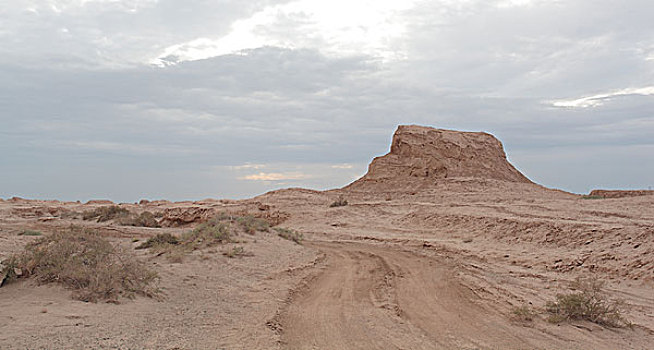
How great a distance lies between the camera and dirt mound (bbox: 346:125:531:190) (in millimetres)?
45844

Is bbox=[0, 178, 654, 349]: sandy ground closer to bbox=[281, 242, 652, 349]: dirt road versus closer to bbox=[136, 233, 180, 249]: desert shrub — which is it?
bbox=[281, 242, 652, 349]: dirt road

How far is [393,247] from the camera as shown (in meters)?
19.4

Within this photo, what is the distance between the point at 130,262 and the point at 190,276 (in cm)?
203

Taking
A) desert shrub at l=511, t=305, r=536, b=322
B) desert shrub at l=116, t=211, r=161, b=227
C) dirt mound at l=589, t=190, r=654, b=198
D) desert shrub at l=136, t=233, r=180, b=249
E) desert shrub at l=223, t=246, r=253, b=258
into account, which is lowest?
desert shrub at l=511, t=305, r=536, b=322

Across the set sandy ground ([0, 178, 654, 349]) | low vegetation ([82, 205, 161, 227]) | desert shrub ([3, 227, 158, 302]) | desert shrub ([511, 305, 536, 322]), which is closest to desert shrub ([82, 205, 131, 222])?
low vegetation ([82, 205, 161, 227])

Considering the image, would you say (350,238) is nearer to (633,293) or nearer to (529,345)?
(633,293)

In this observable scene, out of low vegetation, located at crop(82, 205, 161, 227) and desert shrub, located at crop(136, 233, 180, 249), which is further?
low vegetation, located at crop(82, 205, 161, 227)

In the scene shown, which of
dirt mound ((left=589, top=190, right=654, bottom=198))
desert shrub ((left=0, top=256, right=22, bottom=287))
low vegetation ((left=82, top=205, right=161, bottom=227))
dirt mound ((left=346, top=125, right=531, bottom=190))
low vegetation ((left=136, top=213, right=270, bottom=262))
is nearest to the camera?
desert shrub ((left=0, top=256, right=22, bottom=287))

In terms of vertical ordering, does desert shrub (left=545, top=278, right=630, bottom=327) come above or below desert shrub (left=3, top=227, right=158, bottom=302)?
below

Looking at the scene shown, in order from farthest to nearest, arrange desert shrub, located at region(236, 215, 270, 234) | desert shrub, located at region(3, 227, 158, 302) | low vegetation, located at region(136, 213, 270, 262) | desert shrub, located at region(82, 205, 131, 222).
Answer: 1. desert shrub, located at region(82, 205, 131, 222)
2. desert shrub, located at region(236, 215, 270, 234)
3. low vegetation, located at region(136, 213, 270, 262)
4. desert shrub, located at region(3, 227, 158, 302)

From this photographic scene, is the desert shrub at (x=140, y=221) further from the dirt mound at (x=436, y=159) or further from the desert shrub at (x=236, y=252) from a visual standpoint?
the dirt mound at (x=436, y=159)

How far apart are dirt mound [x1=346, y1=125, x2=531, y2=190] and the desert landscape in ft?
73.2

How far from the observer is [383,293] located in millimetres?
10008

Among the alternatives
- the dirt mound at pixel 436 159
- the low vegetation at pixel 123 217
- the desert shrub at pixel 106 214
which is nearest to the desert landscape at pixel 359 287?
the low vegetation at pixel 123 217
